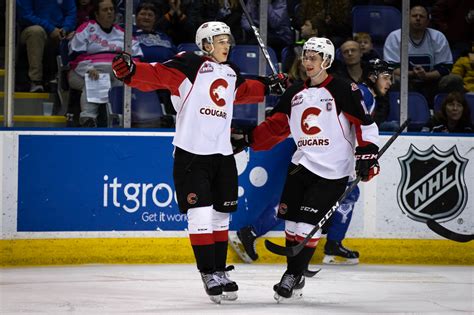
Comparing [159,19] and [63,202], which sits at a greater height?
[159,19]

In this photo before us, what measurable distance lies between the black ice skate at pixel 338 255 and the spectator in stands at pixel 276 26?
1.33 m

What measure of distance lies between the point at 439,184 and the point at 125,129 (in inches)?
82.8

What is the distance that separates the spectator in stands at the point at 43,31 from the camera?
7.27 metres

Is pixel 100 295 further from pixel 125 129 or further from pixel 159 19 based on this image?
pixel 159 19

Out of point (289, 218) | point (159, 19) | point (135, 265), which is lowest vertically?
point (135, 265)

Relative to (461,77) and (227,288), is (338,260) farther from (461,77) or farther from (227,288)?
(227,288)

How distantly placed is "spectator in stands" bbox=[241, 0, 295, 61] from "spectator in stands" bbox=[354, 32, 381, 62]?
0.46 meters

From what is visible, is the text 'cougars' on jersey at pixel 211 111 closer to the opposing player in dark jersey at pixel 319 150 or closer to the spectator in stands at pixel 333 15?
the opposing player in dark jersey at pixel 319 150

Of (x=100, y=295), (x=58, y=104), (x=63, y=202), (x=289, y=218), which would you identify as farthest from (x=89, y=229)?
(x=289, y=218)

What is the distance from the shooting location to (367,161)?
18.7 feet

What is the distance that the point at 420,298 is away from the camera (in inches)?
231

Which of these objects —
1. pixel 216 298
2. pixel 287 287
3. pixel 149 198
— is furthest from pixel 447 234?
pixel 216 298

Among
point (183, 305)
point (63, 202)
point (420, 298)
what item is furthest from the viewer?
point (63, 202)

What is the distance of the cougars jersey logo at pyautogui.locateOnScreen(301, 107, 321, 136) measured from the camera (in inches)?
224
